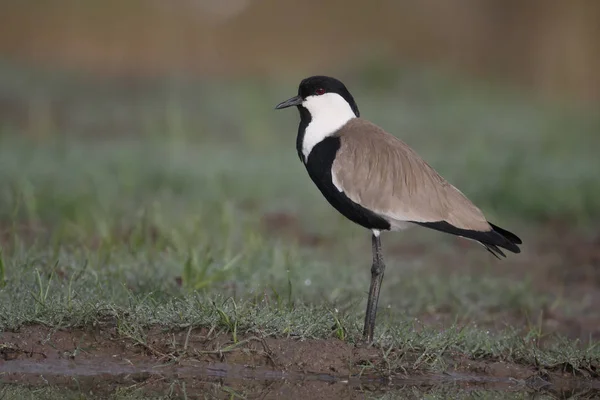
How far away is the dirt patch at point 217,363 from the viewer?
15.1ft

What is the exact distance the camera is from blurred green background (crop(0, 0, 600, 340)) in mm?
6070

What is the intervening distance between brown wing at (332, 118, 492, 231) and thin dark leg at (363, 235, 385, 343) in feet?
0.48

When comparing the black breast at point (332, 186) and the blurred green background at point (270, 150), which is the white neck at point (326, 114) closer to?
the black breast at point (332, 186)

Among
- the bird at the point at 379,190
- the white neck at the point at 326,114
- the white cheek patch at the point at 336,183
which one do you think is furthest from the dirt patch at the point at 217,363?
the white neck at the point at 326,114

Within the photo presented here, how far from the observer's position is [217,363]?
185 inches

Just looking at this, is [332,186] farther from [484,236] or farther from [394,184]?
[484,236]

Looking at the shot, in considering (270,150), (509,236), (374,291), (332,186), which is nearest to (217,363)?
(374,291)

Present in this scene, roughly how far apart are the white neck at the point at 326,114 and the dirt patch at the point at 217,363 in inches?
40.6

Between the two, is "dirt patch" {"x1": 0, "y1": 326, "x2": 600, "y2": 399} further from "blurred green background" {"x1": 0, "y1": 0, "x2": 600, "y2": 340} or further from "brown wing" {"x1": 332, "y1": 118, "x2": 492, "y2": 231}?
"brown wing" {"x1": 332, "y1": 118, "x2": 492, "y2": 231}

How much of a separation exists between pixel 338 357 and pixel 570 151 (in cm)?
700

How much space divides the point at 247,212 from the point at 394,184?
3302 mm

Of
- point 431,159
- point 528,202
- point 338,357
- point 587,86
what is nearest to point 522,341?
point 338,357

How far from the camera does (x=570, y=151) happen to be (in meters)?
11.1

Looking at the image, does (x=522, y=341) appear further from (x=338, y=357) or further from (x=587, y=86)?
(x=587, y=86)
